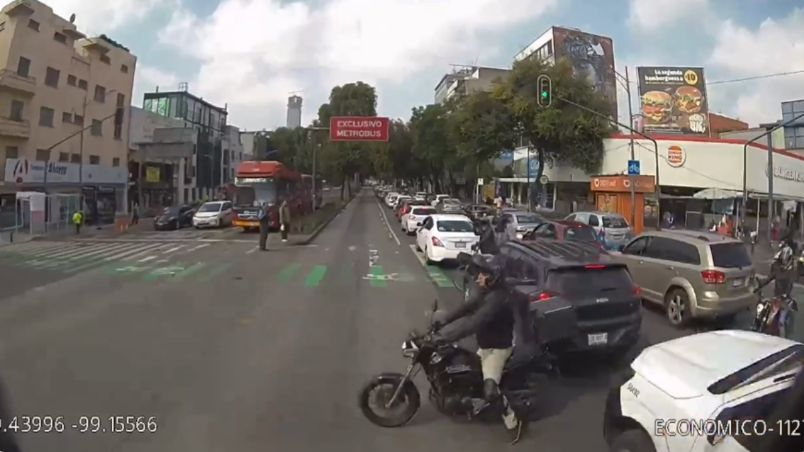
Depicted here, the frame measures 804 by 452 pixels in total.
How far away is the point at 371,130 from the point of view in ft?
121

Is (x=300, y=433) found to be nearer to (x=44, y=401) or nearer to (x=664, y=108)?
(x=44, y=401)

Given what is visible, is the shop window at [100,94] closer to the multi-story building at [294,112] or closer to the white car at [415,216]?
the white car at [415,216]

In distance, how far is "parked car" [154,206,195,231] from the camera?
35.1m

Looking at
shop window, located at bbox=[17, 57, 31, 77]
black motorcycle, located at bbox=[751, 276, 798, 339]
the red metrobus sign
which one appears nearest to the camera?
black motorcycle, located at bbox=[751, 276, 798, 339]

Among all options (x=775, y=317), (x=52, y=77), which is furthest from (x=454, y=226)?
(x=52, y=77)

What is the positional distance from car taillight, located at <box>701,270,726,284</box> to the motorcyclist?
5867 mm

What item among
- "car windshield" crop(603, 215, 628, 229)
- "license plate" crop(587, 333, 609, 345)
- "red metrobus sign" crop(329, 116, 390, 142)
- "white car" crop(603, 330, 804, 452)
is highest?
"red metrobus sign" crop(329, 116, 390, 142)

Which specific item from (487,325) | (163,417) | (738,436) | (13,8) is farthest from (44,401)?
(13,8)

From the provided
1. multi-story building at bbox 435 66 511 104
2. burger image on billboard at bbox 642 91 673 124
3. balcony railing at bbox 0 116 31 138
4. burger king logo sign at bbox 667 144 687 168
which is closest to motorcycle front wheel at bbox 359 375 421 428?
balcony railing at bbox 0 116 31 138

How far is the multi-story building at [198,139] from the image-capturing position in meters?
61.7

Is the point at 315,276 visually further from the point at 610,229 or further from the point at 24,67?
the point at 24,67

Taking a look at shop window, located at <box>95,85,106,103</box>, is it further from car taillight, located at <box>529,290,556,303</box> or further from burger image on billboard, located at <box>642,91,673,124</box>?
car taillight, located at <box>529,290,556,303</box>

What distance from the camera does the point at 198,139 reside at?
2447 inches

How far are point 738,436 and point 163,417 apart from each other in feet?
15.5
